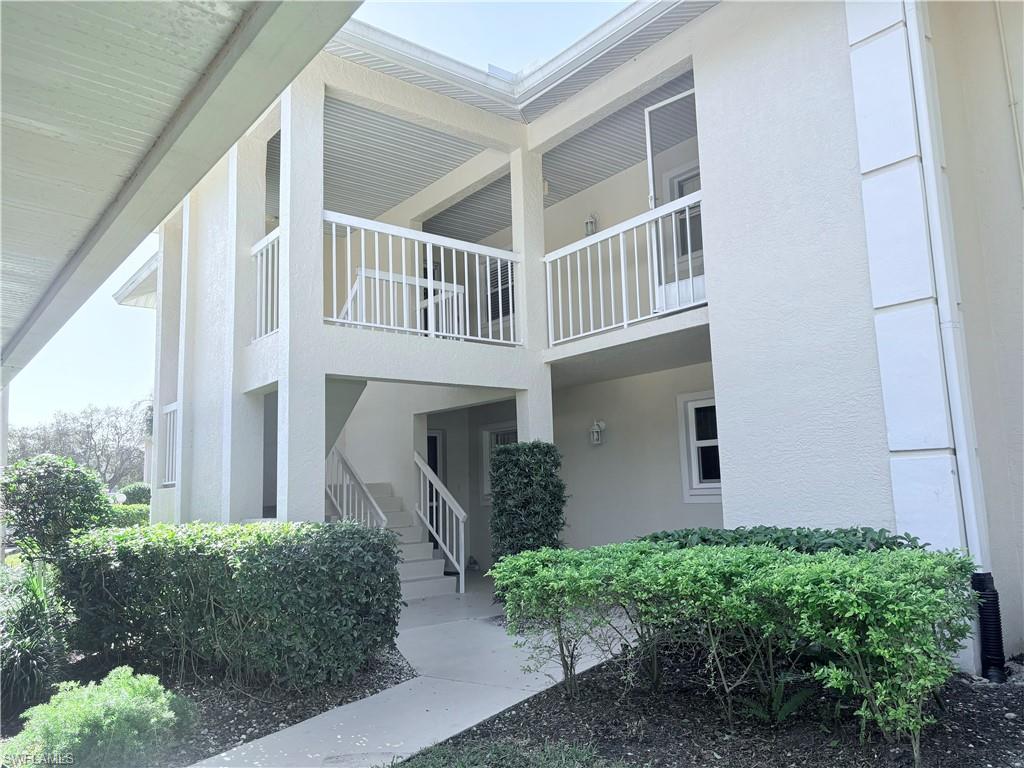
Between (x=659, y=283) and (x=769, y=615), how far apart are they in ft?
17.3

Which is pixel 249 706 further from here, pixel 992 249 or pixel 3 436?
pixel 992 249

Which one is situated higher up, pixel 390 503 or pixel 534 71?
pixel 534 71

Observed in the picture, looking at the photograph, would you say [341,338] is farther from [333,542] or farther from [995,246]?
[995,246]

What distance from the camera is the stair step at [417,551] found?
31.5ft

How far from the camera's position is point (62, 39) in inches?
114

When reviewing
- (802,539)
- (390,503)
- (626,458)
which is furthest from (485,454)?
(802,539)

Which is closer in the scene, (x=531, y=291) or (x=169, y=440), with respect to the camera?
(x=531, y=291)

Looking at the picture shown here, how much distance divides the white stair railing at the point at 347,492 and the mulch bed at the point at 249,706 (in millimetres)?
4047

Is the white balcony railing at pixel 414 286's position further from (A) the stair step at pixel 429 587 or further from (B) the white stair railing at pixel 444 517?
(A) the stair step at pixel 429 587

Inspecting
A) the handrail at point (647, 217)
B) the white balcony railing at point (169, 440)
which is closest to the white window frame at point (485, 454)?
the handrail at point (647, 217)

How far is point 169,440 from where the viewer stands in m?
11.0

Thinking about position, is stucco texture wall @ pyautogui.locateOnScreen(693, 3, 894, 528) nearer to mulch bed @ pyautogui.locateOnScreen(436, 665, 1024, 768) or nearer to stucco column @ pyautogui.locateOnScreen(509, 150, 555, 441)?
mulch bed @ pyautogui.locateOnScreen(436, 665, 1024, 768)

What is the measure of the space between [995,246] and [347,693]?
6112 millimetres

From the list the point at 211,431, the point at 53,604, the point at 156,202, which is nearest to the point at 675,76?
the point at 156,202
